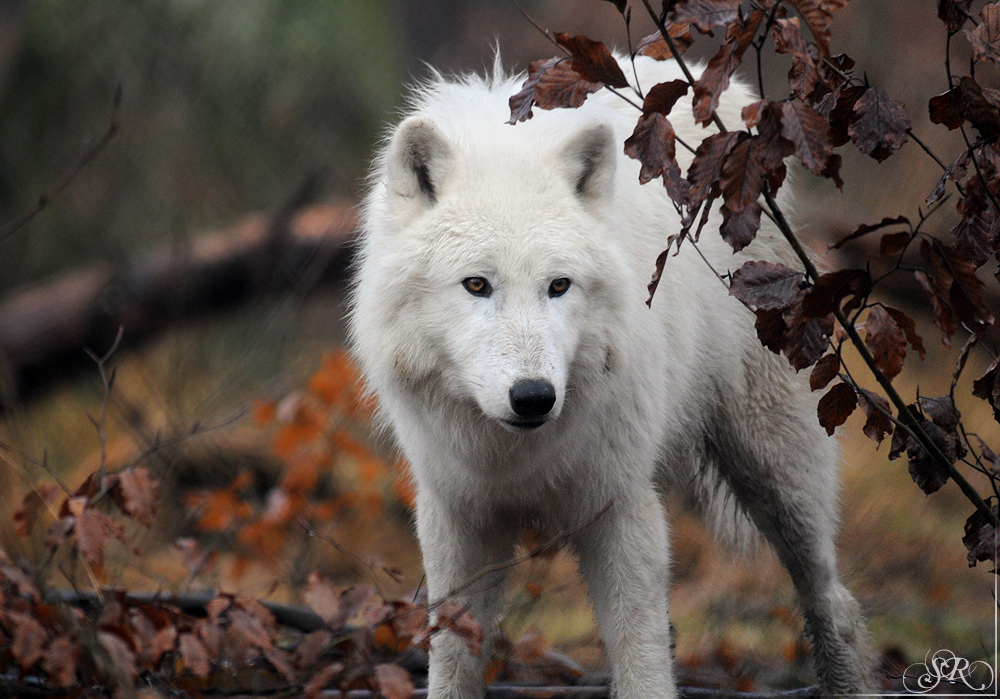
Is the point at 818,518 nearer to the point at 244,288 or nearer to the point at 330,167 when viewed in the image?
the point at 244,288

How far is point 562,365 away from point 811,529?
2047 millimetres

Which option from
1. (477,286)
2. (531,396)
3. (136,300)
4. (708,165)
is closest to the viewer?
(708,165)


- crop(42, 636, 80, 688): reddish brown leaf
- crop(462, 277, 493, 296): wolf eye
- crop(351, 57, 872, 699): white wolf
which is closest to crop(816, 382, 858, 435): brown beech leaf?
crop(351, 57, 872, 699): white wolf

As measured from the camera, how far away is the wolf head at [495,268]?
2754 mm

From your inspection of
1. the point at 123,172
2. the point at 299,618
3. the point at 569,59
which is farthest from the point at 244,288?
the point at 569,59

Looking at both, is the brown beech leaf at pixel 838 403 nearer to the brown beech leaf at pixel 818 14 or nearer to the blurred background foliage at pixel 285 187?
the brown beech leaf at pixel 818 14

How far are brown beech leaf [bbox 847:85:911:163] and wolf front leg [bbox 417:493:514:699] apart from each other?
1.96 meters

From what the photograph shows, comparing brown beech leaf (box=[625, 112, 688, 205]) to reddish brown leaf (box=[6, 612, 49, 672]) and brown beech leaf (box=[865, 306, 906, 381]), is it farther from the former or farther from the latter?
reddish brown leaf (box=[6, 612, 49, 672])

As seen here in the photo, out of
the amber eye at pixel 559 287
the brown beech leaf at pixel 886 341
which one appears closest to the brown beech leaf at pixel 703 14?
the brown beech leaf at pixel 886 341

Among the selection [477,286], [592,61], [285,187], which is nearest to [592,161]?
[477,286]

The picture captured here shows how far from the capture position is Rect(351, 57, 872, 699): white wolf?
113 inches

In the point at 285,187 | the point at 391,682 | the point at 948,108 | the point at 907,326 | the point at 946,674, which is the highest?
the point at 285,187

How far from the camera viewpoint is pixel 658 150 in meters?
2.31

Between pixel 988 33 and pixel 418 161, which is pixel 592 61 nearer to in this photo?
pixel 418 161
